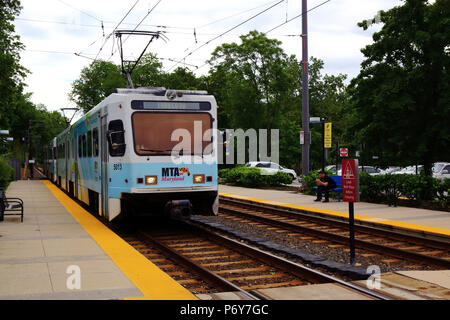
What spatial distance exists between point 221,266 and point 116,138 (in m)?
4.47

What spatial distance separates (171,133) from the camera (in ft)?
37.7

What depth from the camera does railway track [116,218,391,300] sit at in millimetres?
6887

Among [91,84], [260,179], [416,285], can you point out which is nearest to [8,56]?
[260,179]

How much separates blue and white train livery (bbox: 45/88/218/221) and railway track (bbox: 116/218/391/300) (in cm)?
87

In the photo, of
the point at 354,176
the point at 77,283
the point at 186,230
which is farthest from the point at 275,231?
the point at 77,283

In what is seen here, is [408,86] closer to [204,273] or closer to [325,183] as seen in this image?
[325,183]

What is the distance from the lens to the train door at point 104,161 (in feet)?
39.9

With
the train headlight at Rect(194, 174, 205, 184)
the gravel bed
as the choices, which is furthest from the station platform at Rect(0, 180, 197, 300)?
the gravel bed

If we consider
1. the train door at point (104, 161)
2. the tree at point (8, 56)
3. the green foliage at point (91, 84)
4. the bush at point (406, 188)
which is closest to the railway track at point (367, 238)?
the bush at point (406, 188)

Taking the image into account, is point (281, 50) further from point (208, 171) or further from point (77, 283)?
point (77, 283)

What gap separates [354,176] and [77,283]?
14.9 ft

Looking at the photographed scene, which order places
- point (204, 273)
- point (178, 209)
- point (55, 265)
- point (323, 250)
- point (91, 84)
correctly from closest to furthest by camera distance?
point (204, 273)
point (55, 265)
point (323, 250)
point (178, 209)
point (91, 84)

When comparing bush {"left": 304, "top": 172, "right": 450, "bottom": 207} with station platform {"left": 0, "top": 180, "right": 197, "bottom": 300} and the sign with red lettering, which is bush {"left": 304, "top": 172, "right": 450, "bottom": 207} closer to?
the sign with red lettering

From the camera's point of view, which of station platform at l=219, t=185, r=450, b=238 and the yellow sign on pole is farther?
the yellow sign on pole
